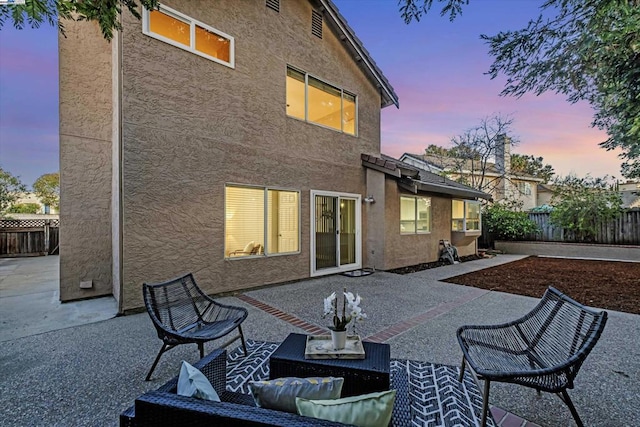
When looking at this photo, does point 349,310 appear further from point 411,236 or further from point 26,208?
point 26,208

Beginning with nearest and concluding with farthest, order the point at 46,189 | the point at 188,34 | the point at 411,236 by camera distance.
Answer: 1. the point at 188,34
2. the point at 411,236
3. the point at 46,189

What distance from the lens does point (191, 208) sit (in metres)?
5.91

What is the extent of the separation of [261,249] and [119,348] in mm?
3561

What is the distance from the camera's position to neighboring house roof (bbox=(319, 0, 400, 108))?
864 centimetres

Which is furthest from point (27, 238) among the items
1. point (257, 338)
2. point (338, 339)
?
point (338, 339)

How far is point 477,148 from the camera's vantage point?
1689 cm

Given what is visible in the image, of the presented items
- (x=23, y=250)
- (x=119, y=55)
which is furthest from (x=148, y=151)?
(x=23, y=250)

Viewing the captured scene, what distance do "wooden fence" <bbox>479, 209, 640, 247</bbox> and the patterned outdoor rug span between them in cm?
1448

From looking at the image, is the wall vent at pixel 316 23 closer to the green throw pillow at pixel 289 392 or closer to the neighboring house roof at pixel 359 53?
the neighboring house roof at pixel 359 53

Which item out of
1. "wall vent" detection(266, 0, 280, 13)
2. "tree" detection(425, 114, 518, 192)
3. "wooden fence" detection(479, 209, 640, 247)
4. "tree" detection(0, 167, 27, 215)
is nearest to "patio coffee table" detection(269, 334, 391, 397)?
"wall vent" detection(266, 0, 280, 13)

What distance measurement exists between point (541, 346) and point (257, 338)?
3259mm

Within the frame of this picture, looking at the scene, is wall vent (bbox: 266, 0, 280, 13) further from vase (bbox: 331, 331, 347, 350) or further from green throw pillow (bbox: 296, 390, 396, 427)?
green throw pillow (bbox: 296, 390, 396, 427)

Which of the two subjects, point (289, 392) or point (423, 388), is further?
point (423, 388)

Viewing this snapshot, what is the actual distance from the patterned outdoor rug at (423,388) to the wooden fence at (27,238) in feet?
50.2
